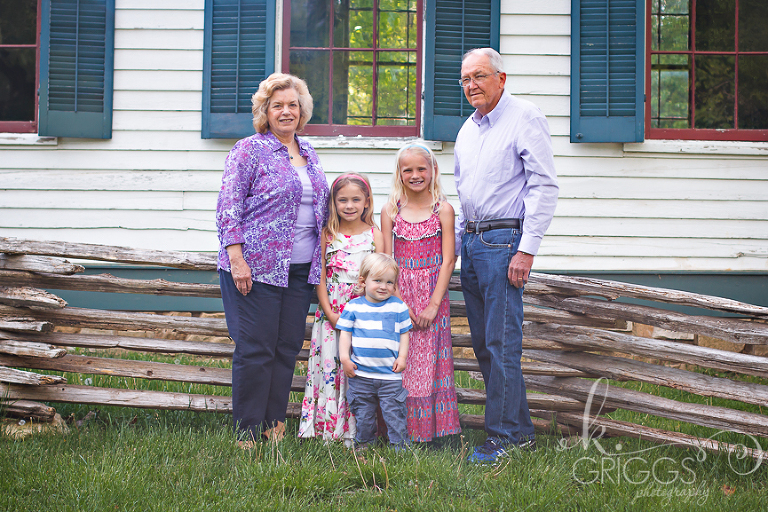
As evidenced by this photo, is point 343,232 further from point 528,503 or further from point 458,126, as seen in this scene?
point 458,126

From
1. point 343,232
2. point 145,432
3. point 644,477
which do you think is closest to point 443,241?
point 343,232

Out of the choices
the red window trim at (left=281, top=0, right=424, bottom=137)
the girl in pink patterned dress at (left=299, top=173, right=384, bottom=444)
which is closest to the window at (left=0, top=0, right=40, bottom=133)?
the red window trim at (left=281, top=0, right=424, bottom=137)

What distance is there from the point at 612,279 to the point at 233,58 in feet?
14.1

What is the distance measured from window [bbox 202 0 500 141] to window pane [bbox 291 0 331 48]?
0.01 meters

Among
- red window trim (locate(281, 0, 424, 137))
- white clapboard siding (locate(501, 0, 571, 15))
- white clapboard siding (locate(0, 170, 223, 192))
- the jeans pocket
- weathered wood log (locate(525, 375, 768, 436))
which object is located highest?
white clapboard siding (locate(501, 0, 571, 15))

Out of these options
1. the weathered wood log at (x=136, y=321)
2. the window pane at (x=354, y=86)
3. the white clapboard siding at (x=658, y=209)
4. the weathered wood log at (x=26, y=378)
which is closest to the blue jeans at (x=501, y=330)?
the weathered wood log at (x=136, y=321)

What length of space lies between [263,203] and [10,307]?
207 centimetres

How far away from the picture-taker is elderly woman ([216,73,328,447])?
305 centimetres

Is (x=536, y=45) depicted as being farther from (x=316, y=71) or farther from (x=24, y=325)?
(x=24, y=325)

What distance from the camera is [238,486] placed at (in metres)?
2.62

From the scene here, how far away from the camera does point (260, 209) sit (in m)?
3.08

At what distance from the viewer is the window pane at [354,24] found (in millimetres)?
5852

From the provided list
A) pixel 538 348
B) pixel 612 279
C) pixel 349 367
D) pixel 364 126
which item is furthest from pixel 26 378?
pixel 612 279

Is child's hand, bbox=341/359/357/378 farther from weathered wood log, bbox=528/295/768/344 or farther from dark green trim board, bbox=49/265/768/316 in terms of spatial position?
dark green trim board, bbox=49/265/768/316
